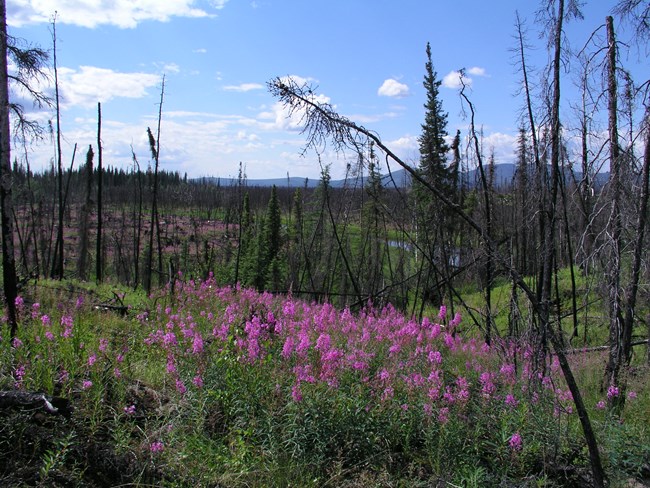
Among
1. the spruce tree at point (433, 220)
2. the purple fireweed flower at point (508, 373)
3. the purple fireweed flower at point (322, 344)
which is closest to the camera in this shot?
the purple fireweed flower at point (322, 344)

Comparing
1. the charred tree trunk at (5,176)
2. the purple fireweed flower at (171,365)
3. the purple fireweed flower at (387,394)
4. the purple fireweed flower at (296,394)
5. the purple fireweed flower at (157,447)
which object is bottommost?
the purple fireweed flower at (157,447)

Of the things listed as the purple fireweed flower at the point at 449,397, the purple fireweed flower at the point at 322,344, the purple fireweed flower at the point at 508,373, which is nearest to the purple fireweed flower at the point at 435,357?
the purple fireweed flower at the point at 449,397

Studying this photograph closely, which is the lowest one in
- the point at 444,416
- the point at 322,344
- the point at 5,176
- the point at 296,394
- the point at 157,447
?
the point at 157,447

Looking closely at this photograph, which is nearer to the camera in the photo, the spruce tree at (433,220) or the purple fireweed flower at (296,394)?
the purple fireweed flower at (296,394)

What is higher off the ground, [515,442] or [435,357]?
[435,357]

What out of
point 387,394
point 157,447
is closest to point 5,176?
point 157,447

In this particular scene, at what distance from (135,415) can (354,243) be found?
5279cm

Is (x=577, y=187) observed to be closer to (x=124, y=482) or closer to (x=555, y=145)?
(x=555, y=145)

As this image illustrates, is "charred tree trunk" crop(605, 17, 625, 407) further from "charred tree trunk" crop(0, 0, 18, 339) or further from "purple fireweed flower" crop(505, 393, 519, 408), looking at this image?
"charred tree trunk" crop(0, 0, 18, 339)

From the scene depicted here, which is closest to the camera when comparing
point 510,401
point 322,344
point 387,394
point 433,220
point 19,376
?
point 19,376

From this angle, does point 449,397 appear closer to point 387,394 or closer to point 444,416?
point 444,416

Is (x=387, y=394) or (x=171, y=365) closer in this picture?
(x=387, y=394)

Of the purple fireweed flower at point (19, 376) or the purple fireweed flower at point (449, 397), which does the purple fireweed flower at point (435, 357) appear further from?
the purple fireweed flower at point (19, 376)

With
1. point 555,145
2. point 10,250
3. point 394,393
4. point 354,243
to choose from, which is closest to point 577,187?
Result: point 555,145
